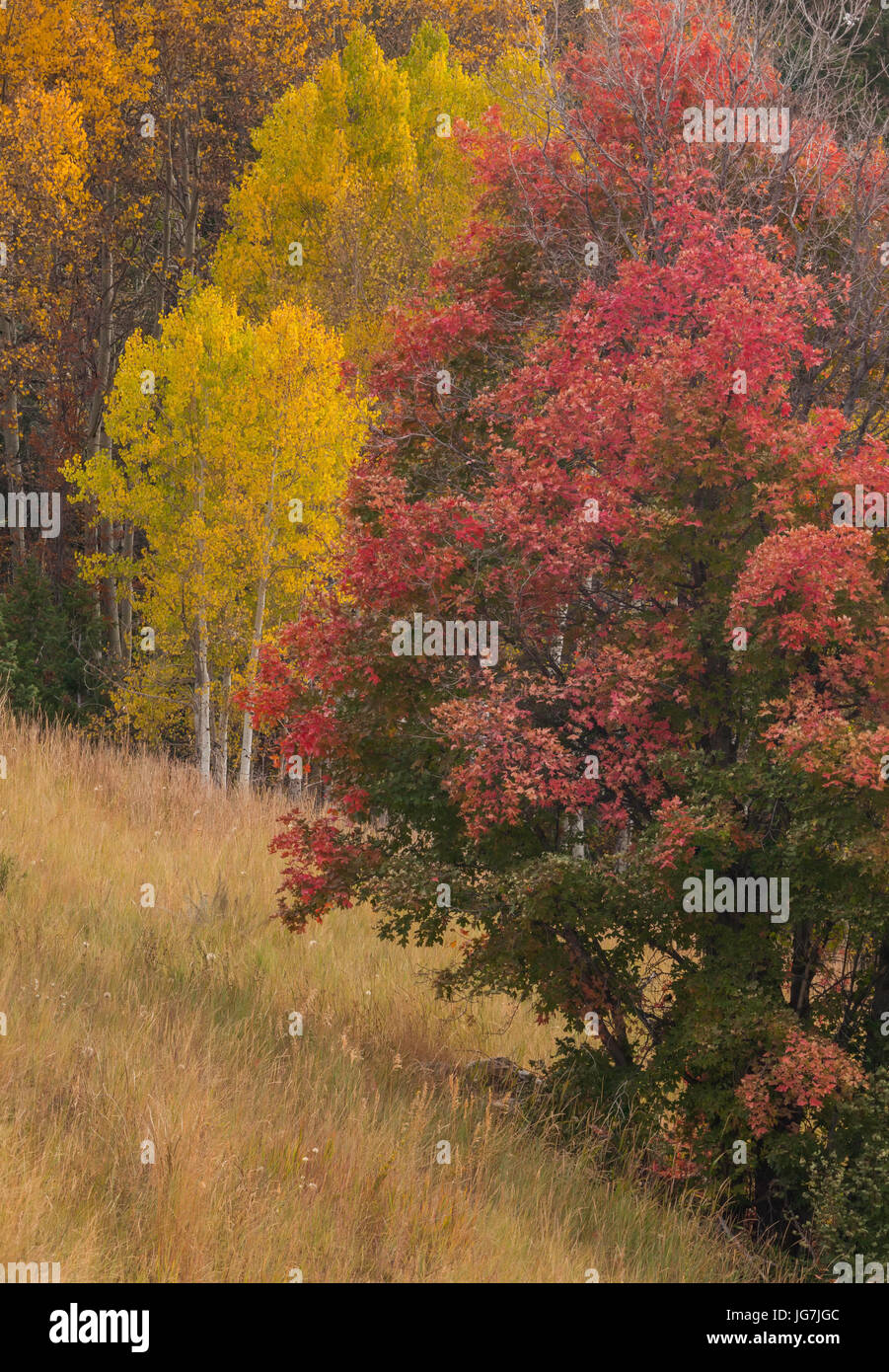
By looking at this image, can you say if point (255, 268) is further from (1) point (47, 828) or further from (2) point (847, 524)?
(2) point (847, 524)

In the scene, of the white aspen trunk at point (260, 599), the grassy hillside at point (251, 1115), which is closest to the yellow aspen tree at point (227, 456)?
the white aspen trunk at point (260, 599)

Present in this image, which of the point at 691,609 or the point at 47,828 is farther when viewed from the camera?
the point at 47,828

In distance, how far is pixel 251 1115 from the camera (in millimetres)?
6035

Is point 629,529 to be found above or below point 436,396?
below

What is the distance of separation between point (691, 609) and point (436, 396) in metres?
2.39

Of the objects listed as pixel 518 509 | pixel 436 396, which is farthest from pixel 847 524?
pixel 436 396

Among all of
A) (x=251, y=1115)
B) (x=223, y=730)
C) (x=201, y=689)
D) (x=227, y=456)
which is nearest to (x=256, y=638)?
(x=201, y=689)

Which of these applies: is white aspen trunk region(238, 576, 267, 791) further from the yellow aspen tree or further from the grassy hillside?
the grassy hillside

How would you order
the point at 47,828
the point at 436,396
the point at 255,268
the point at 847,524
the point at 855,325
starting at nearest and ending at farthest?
1. the point at 847,524
2. the point at 855,325
3. the point at 436,396
4. the point at 47,828
5. the point at 255,268

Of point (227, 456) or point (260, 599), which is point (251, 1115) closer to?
point (260, 599)

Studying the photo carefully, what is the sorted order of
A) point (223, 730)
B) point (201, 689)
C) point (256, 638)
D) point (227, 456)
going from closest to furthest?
point (227, 456), point (256, 638), point (201, 689), point (223, 730)

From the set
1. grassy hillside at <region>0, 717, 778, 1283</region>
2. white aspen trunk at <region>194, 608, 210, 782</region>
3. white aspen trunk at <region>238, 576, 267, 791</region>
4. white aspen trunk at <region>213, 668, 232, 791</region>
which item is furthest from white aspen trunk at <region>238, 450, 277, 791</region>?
grassy hillside at <region>0, 717, 778, 1283</region>

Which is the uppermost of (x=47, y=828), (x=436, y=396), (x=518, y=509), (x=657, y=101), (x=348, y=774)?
(x=657, y=101)

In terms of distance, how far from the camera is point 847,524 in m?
6.18
